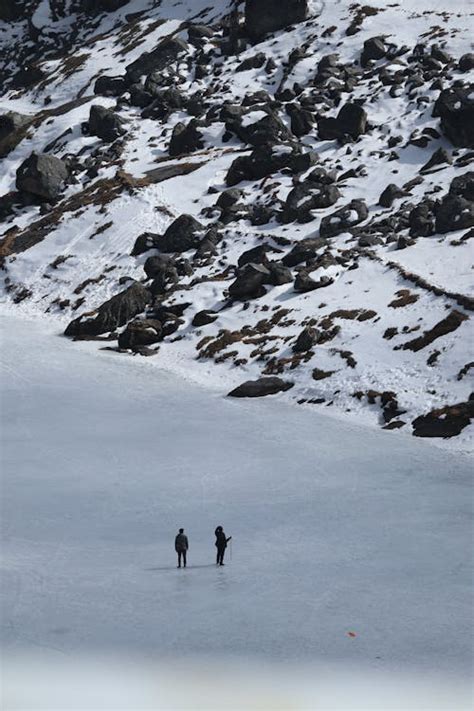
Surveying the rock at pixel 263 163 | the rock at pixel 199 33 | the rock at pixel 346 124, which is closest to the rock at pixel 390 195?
the rock at pixel 263 163

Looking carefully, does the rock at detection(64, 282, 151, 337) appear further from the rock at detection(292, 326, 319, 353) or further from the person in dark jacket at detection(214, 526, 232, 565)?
the person in dark jacket at detection(214, 526, 232, 565)

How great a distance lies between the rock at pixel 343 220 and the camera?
5206 centimetres

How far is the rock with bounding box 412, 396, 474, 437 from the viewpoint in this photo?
30.5 meters

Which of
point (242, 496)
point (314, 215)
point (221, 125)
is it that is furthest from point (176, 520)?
point (221, 125)

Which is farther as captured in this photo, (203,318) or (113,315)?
(113,315)

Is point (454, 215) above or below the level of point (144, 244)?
above

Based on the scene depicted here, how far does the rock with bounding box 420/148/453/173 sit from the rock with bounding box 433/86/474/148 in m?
2.46

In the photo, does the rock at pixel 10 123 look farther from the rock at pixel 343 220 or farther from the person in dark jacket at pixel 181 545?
the person in dark jacket at pixel 181 545

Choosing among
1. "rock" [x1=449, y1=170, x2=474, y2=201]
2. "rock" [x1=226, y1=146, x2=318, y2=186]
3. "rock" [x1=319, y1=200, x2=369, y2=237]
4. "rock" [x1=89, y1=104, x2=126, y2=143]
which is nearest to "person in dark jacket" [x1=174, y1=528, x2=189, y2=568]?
"rock" [x1=319, y1=200, x2=369, y2=237]

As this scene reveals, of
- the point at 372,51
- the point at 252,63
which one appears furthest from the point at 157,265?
the point at 252,63

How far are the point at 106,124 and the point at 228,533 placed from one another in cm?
5480

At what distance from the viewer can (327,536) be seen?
22.6 metres

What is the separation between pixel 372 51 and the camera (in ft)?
240

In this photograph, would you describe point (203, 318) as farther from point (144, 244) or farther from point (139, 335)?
point (144, 244)
